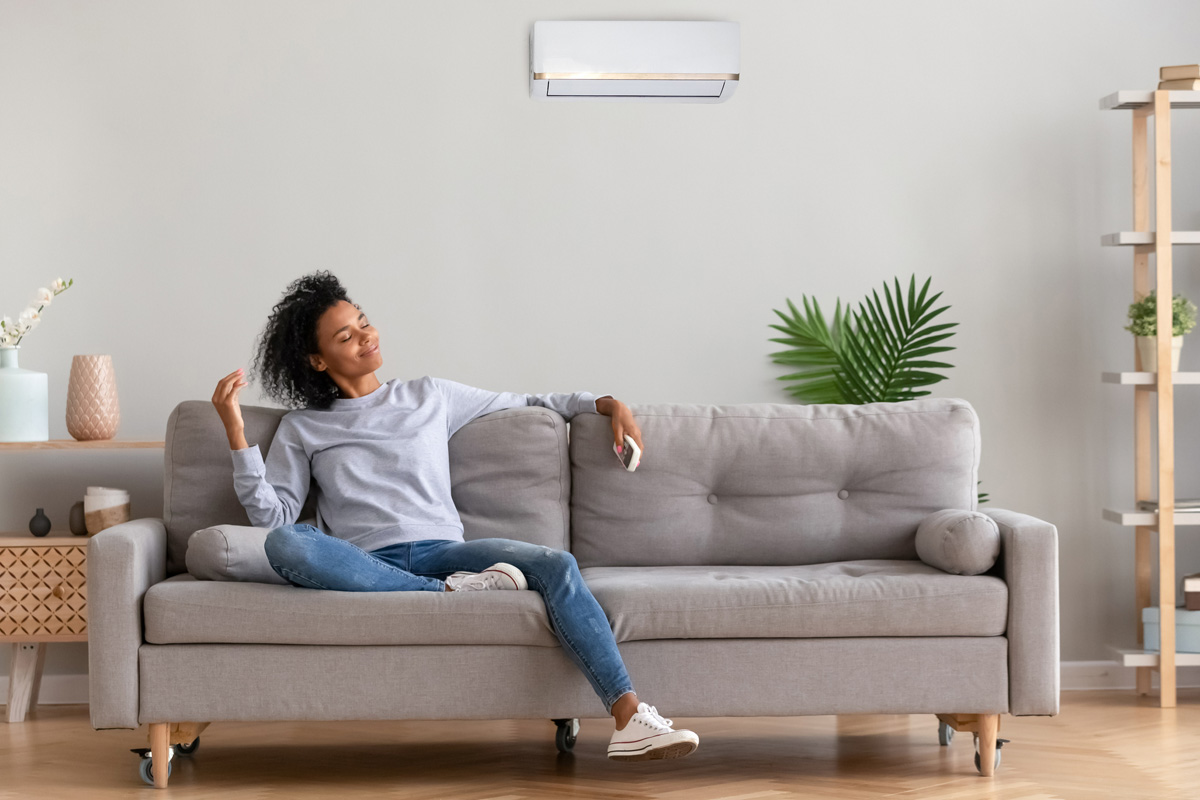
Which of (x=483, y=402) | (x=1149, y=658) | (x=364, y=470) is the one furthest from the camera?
(x=1149, y=658)

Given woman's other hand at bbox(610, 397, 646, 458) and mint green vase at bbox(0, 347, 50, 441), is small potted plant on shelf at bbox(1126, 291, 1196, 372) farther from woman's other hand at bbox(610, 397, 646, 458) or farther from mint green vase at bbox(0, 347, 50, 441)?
mint green vase at bbox(0, 347, 50, 441)

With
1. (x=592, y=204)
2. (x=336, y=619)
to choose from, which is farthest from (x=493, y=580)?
(x=592, y=204)

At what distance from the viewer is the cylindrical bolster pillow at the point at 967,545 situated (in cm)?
251

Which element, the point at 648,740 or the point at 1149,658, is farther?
the point at 1149,658

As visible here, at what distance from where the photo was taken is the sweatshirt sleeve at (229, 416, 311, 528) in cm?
263

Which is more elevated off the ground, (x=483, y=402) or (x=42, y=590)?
(x=483, y=402)

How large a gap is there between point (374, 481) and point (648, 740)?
0.93 meters

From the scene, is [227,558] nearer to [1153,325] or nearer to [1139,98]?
[1153,325]

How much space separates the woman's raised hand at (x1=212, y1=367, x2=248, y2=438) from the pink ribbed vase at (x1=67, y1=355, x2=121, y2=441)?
28.3 inches

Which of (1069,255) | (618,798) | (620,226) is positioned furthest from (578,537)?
(1069,255)

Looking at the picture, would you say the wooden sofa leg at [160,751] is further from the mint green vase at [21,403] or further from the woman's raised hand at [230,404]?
the mint green vase at [21,403]

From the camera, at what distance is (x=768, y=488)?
9.55 feet

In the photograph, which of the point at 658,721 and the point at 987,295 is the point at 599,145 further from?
the point at 658,721

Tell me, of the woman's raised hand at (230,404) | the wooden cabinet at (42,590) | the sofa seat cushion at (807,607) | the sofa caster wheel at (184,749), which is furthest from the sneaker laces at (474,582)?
the wooden cabinet at (42,590)
